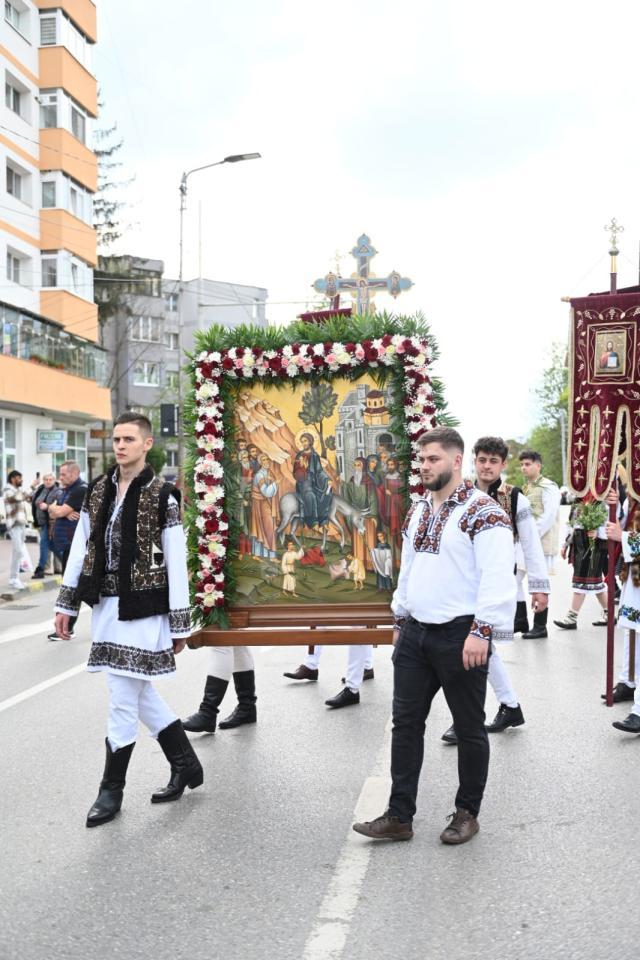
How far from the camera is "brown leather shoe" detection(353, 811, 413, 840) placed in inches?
192

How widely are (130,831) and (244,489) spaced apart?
249 centimetres

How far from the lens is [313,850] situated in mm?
4828

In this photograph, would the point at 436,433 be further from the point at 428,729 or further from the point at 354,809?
the point at 428,729

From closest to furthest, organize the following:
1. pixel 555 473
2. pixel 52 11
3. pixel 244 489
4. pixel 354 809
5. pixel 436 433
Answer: pixel 436 433 < pixel 354 809 < pixel 244 489 < pixel 52 11 < pixel 555 473

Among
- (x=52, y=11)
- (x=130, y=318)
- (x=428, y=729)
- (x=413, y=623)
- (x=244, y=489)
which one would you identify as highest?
(x=52, y=11)

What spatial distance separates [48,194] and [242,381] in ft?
108

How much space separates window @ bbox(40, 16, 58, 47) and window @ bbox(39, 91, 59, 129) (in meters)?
1.71

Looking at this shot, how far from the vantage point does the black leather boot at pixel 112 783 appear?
5301 millimetres

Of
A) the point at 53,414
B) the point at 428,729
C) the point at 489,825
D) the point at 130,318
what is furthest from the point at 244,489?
the point at 130,318

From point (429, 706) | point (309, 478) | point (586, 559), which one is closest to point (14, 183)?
point (586, 559)

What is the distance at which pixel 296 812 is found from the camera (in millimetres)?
5379

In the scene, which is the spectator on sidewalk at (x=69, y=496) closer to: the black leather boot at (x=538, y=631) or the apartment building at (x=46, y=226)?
the black leather boot at (x=538, y=631)

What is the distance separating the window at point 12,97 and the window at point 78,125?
239 cm

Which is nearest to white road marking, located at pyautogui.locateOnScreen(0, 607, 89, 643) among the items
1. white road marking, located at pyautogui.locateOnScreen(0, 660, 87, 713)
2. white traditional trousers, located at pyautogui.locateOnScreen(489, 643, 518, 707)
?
white road marking, located at pyautogui.locateOnScreen(0, 660, 87, 713)
